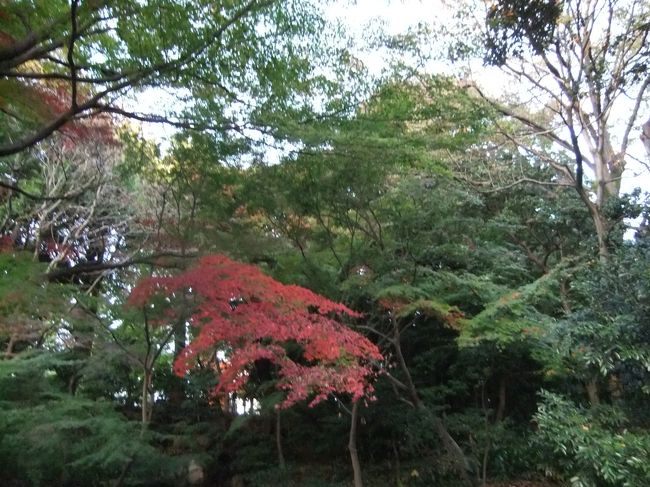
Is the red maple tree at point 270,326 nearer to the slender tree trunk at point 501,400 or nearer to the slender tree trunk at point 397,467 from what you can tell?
the slender tree trunk at point 397,467

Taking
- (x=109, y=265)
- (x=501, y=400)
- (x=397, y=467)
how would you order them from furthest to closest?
(x=501, y=400), (x=397, y=467), (x=109, y=265)

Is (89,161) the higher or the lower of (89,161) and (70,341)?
the higher

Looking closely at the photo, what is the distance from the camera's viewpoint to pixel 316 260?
24.6ft

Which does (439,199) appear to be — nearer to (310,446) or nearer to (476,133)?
(476,133)

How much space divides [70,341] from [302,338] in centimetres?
640

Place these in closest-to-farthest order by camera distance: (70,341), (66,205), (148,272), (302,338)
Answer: (302,338)
(148,272)
(70,341)
(66,205)

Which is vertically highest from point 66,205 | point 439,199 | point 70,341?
point 66,205

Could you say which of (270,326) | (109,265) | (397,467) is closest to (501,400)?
(397,467)

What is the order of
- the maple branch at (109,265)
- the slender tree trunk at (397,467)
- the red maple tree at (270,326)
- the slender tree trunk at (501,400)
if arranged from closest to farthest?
the maple branch at (109,265)
the red maple tree at (270,326)
the slender tree trunk at (397,467)
the slender tree trunk at (501,400)

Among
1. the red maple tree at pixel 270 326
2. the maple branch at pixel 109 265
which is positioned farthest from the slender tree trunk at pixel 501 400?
the maple branch at pixel 109 265

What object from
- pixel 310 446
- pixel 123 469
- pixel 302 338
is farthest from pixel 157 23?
pixel 310 446

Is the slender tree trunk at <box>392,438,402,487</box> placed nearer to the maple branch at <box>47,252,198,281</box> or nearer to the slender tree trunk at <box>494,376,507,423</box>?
the slender tree trunk at <box>494,376,507,423</box>

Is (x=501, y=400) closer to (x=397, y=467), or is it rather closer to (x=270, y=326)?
(x=397, y=467)

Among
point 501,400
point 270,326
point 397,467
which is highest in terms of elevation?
point 270,326
